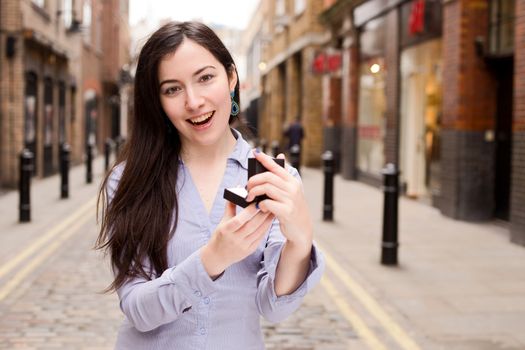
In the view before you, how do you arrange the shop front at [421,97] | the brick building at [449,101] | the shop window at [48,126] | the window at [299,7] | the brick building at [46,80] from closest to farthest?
the brick building at [449,101] < the shop front at [421,97] < the brick building at [46,80] < the shop window at [48,126] < the window at [299,7]

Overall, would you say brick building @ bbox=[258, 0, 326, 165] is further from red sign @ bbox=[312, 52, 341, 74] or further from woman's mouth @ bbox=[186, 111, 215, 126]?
woman's mouth @ bbox=[186, 111, 215, 126]

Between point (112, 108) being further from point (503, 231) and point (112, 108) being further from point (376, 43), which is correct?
point (503, 231)

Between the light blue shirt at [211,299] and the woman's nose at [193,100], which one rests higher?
the woman's nose at [193,100]

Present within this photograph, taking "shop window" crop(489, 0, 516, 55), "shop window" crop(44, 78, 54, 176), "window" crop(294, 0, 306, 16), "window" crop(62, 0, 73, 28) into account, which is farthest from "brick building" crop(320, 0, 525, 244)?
"window" crop(62, 0, 73, 28)

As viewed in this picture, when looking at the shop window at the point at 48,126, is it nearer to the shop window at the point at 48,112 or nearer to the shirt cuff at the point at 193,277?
the shop window at the point at 48,112

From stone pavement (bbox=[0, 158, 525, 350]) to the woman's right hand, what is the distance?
1649 mm

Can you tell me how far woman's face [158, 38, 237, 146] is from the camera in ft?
6.35

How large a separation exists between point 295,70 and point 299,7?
113 inches

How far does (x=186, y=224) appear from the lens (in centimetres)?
201

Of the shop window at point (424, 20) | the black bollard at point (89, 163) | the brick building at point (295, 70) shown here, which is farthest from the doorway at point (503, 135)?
the brick building at point (295, 70)

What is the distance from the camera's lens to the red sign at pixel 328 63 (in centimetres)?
2159

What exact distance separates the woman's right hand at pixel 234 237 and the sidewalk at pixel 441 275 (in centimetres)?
374

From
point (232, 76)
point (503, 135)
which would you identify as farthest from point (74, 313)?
point (503, 135)

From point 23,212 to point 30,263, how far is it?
3.25 metres
